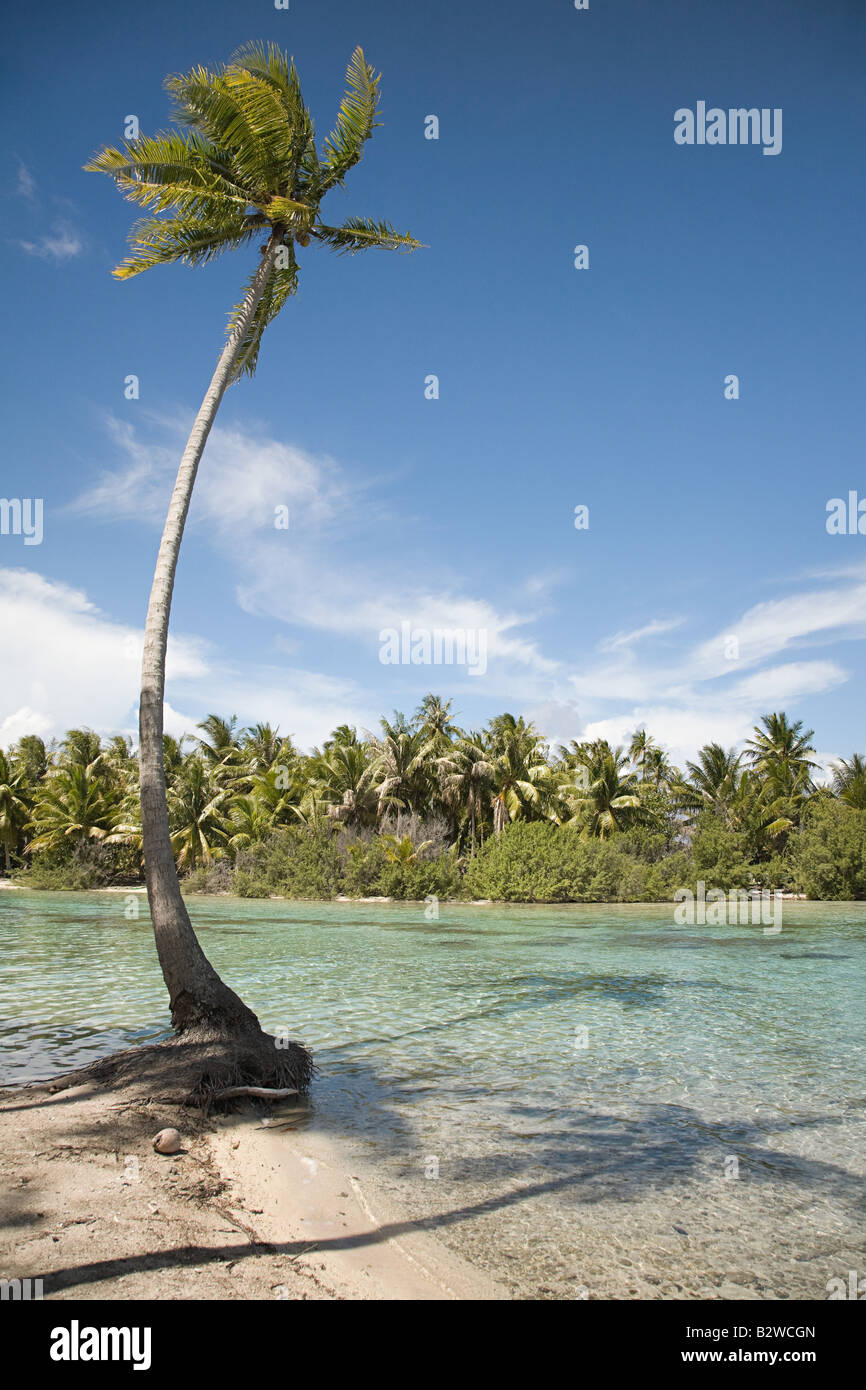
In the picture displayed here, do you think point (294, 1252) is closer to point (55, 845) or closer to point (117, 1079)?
point (117, 1079)

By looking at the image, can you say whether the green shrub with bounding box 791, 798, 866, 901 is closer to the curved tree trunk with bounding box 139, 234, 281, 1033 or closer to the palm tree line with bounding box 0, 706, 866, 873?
the palm tree line with bounding box 0, 706, 866, 873

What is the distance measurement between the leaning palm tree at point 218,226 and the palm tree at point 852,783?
43676mm

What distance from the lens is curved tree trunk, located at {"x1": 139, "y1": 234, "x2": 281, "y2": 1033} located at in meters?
7.37

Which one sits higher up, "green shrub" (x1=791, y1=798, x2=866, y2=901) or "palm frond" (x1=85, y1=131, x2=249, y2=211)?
"palm frond" (x1=85, y1=131, x2=249, y2=211)

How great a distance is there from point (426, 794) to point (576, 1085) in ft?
132

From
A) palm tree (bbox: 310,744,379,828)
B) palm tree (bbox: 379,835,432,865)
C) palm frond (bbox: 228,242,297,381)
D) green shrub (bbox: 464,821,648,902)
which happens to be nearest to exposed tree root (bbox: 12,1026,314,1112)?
palm frond (bbox: 228,242,297,381)

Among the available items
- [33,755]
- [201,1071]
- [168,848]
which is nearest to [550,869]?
[168,848]

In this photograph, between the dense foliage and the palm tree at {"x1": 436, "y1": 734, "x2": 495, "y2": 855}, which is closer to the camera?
the dense foliage

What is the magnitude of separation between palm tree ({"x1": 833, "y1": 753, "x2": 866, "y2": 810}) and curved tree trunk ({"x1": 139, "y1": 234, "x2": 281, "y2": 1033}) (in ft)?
145

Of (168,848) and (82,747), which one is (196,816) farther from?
(168,848)
